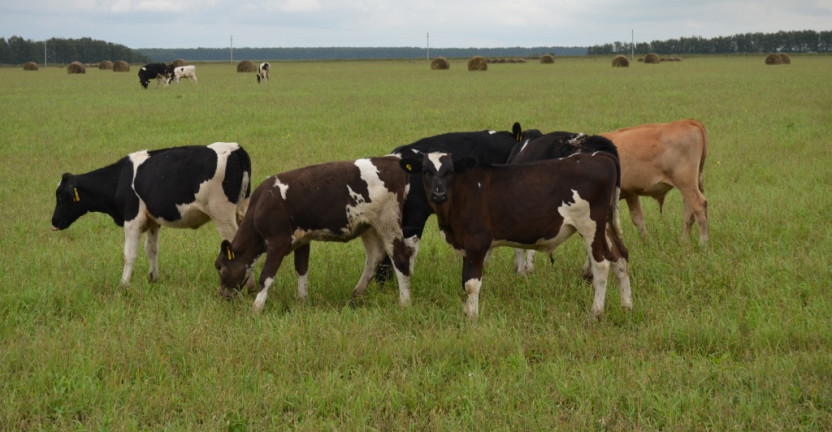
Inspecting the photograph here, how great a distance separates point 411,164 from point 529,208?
1.09m

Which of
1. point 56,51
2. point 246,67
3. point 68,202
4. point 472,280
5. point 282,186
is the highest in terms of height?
point 56,51

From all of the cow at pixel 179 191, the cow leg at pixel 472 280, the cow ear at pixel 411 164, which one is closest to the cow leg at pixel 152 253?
the cow at pixel 179 191

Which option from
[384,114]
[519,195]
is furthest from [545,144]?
[384,114]

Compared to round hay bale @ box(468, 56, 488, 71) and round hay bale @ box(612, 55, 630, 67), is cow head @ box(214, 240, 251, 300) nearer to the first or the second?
round hay bale @ box(468, 56, 488, 71)

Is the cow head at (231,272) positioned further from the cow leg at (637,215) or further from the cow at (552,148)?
the cow leg at (637,215)

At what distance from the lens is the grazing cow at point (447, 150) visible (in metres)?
7.85

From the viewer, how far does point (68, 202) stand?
29.5 ft

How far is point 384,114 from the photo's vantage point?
2433 cm

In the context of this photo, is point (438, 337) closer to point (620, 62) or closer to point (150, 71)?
point (150, 71)

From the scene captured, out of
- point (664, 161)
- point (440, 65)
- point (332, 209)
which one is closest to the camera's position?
point (332, 209)

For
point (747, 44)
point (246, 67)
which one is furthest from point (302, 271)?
point (747, 44)

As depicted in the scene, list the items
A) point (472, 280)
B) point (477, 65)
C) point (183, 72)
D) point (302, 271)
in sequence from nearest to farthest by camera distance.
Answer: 1. point (472, 280)
2. point (302, 271)
3. point (183, 72)
4. point (477, 65)

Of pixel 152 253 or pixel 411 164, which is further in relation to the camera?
pixel 152 253

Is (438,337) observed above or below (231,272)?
below
